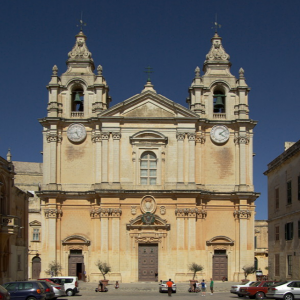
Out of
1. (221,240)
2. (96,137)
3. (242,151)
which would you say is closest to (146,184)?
(96,137)

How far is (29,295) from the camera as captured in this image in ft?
95.7

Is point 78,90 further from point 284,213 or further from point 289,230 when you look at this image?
point 289,230

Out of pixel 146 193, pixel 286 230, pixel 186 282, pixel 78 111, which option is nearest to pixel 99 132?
pixel 78 111

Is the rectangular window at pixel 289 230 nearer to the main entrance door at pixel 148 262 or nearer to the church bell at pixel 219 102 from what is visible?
the main entrance door at pixel 148 262

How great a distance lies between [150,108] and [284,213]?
48.0ft

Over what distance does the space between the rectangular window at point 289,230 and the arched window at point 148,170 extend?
12.2m

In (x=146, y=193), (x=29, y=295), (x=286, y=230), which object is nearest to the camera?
(x=29, y=295)

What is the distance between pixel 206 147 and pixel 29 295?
2605 cm

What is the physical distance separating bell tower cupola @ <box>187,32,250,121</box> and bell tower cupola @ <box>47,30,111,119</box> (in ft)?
25.9

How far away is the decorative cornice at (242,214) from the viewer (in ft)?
166

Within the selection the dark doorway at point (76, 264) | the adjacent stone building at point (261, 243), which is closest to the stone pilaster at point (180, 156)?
the dark doorway at point (76, 264)

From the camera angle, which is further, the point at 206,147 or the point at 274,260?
the point at 206,147

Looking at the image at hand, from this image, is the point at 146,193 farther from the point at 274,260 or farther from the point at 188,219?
the point at 274,260

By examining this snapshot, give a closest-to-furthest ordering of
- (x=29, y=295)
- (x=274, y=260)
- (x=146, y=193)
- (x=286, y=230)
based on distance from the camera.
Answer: (x=29, y=295)
(x=286, y=230)
(x=274, y=260)
(x=146, y=193)
